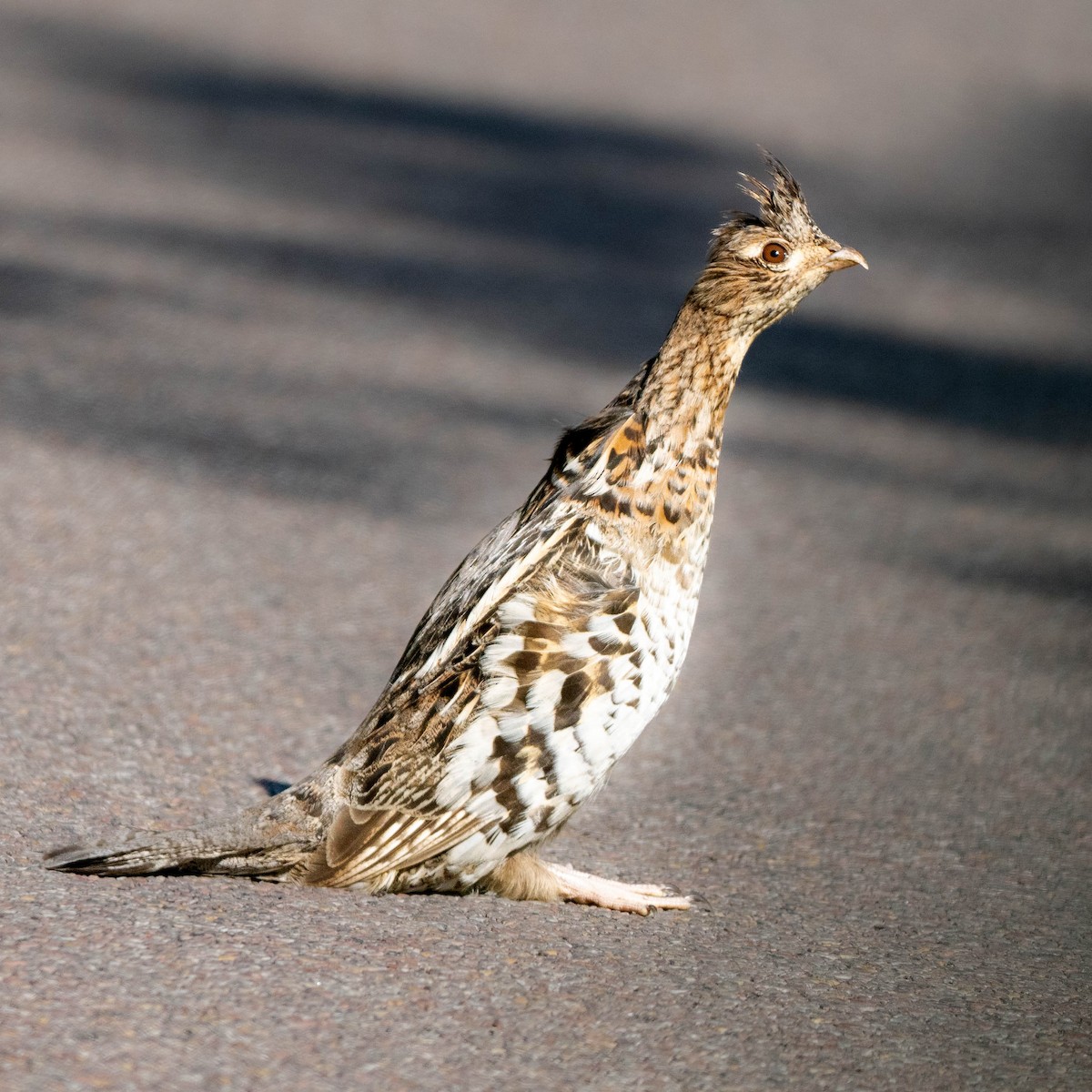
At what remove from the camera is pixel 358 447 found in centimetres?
682

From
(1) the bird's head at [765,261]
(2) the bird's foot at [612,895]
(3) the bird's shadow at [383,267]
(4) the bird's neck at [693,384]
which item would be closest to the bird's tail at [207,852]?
(2) the bird's foot at [612,895]

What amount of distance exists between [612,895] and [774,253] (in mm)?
1508

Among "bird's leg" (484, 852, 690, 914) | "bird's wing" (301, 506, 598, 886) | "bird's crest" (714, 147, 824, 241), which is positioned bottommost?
"bird's leg" (484, 852, 690, 914)

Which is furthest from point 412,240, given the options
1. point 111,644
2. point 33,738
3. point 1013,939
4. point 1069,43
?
point 1069,43

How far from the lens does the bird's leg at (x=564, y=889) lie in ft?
12.2

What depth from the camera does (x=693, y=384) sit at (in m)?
3.81

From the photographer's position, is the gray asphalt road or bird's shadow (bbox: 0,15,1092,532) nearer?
the gray asphalt road

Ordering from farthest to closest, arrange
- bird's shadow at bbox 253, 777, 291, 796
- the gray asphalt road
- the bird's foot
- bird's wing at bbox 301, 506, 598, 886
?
bird's shadow at bbox 253, 777, 291, 796
the bird's foot
bird's wing at bbox 301, 506, 598, 886
the gray asphalt road

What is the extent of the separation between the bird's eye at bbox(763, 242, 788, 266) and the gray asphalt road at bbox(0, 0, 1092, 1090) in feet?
4.82

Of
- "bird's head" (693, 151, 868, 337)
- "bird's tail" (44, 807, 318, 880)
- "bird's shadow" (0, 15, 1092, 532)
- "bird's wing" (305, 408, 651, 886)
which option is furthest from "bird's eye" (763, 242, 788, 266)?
"bird's shadow" (0, 15, 1092, 532)

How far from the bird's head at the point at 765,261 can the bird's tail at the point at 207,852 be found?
1.53m

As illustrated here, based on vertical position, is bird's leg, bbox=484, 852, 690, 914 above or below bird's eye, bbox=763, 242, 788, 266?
below

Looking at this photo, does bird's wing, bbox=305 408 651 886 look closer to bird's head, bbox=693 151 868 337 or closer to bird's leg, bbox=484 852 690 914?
bird's leg, bbox=484 852 690 914

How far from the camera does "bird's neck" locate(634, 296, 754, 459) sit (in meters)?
3.78
